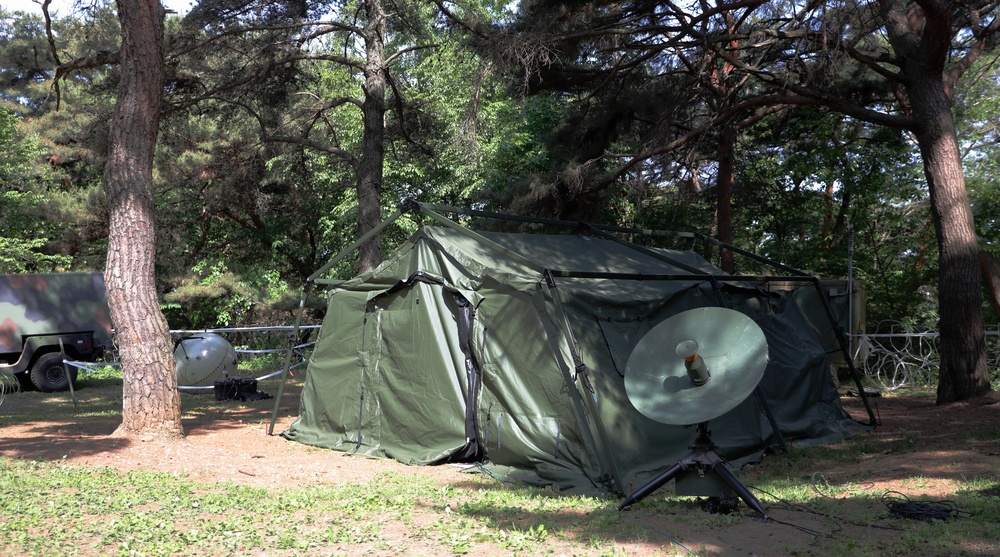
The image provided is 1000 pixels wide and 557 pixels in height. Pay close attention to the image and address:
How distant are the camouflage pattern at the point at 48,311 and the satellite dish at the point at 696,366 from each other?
12.2 meters

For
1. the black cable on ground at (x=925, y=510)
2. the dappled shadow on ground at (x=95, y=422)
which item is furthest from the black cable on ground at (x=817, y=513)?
the dappled shadow on ground at (x=95, y=422)

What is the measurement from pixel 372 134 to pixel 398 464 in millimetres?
8456

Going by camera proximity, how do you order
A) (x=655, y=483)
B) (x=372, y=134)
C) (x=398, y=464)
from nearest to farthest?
(x=655, y=483) < (x=398, y=464) < (x=372, y=134)

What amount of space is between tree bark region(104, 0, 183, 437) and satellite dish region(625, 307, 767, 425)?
495 cm

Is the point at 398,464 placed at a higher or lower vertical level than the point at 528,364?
lower

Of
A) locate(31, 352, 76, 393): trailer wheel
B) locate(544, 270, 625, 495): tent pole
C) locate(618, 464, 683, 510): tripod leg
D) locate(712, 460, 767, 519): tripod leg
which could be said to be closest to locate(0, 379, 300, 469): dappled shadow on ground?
locate(31, 352, 76, 393): trailer wheel

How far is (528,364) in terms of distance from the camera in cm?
684

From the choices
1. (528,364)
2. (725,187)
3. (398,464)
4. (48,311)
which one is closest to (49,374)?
(48,311)

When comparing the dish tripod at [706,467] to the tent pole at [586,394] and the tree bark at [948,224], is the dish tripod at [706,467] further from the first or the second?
the tree bark at [948,224]

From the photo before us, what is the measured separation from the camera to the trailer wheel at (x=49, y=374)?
47.0ft

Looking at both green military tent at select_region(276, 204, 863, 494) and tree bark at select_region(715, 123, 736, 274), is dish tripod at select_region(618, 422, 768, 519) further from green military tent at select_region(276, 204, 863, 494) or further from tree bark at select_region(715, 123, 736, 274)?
tree bark at select_region(715, 123, 736, 274)

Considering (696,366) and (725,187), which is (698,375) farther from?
(725,187)

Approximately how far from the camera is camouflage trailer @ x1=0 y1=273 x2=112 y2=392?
14273 mm

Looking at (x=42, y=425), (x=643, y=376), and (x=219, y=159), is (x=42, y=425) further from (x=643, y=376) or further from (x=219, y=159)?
(x=219, y=159)
